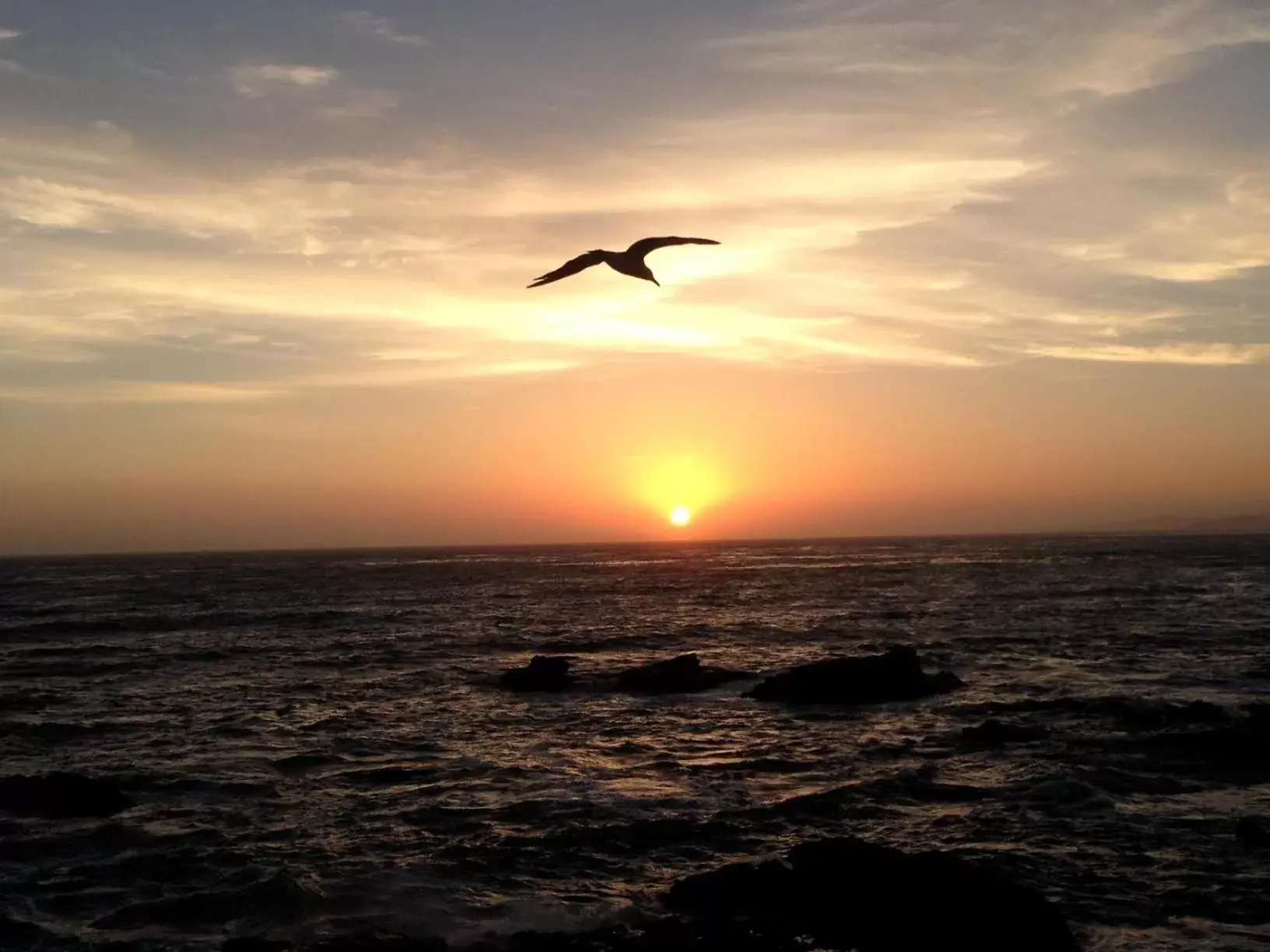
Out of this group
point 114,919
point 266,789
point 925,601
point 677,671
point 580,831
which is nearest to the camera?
point 114,919

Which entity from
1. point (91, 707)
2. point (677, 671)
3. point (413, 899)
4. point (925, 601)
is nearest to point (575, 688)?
point (677, 671)

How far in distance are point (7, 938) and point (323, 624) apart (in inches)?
1572

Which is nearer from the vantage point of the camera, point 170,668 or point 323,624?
point 170,668

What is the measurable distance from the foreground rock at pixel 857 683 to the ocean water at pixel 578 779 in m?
0.75

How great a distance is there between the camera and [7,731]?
75.0ft

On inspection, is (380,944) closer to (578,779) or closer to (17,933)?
(17,933)

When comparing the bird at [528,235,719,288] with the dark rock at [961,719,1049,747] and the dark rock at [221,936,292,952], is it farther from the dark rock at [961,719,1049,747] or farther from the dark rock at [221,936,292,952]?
the dark rock at [961,719,1049,747]

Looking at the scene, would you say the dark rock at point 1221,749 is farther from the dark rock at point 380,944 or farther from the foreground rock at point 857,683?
the dark rock at point 380,944

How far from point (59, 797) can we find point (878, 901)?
12237 mm

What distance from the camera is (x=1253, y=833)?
43.3ft

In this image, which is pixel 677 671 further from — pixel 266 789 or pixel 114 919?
pixel 114 919

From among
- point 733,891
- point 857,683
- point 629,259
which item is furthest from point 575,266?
point 857,683

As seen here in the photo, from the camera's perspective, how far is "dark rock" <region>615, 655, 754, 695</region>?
91.4 ft

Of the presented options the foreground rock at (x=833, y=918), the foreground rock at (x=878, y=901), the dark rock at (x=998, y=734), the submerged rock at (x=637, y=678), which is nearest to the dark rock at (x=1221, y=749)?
the dark rock at (x=998, y=734)
